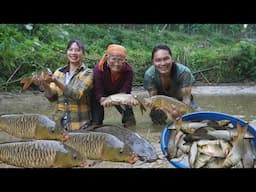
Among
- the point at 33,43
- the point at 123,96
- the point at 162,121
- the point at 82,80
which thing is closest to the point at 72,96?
the point at 82,80

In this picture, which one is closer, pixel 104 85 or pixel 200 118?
pixel 200 118

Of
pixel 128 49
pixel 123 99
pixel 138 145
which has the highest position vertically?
pixel 128 49

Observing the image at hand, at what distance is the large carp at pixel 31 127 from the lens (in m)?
2.36

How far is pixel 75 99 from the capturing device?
10.6 feet

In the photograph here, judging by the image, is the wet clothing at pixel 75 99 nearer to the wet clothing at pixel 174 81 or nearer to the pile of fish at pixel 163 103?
the pile of fish at pixel 163 103

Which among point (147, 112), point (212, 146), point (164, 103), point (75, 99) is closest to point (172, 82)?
point (164, 103)

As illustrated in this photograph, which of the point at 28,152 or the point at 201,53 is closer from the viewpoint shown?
the point at 28,152

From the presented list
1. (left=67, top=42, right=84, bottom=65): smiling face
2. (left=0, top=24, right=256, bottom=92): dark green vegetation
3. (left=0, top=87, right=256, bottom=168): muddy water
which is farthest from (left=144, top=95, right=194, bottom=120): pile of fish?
(left=0, top=24, right=256, bottom=92): dark green vegetation

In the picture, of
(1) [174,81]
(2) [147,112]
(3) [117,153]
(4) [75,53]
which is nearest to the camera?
(3) [117,153]

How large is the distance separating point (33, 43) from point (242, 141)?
5620 mm

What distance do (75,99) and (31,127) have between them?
868 millimetres

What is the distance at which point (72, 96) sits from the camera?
3189 millimetres

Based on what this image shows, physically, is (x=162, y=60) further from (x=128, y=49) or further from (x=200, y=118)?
(x=128, y=49)
